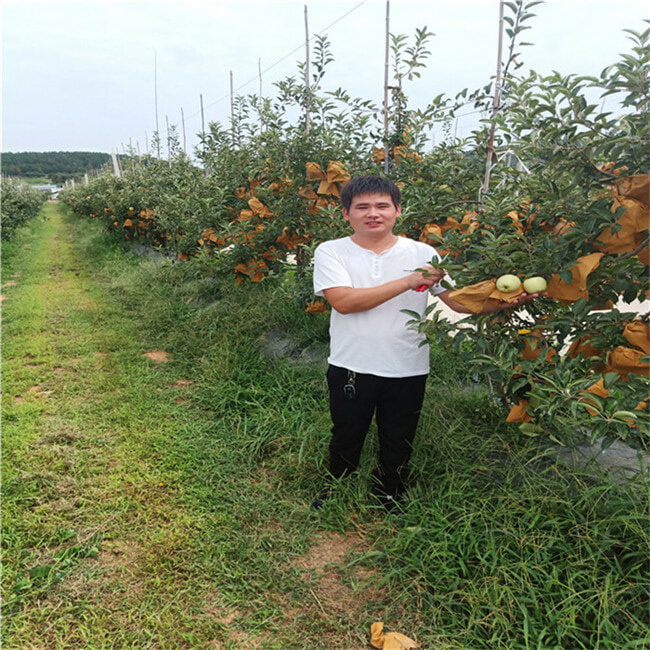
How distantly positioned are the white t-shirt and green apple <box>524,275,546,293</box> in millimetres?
470

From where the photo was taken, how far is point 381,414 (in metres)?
2.06

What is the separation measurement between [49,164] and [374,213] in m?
79.8

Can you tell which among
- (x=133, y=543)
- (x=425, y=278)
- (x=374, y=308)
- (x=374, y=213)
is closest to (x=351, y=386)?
(x=374, y=308)

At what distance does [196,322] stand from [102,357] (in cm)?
90

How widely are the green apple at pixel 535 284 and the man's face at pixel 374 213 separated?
2.04 feet

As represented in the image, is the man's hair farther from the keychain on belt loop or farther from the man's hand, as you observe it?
the keychain on belt loop

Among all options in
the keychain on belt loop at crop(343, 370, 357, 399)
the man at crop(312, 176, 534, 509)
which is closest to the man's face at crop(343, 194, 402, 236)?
the man at crop(312, 176, 534, 509)

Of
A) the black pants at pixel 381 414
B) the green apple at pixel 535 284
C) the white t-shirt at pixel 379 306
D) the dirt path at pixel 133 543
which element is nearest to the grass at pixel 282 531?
the dirt path at pixel 133 543

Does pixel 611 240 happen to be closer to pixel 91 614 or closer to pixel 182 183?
pixel 91 614

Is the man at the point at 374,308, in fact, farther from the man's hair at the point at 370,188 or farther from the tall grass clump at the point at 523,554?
the tall grass clump at the point at 523,554

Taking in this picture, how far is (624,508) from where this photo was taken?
5.89 ft

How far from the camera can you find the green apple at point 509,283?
4.68 ft

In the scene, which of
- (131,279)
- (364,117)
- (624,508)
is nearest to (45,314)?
(131,279)

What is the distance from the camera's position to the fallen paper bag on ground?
1.60 metres
